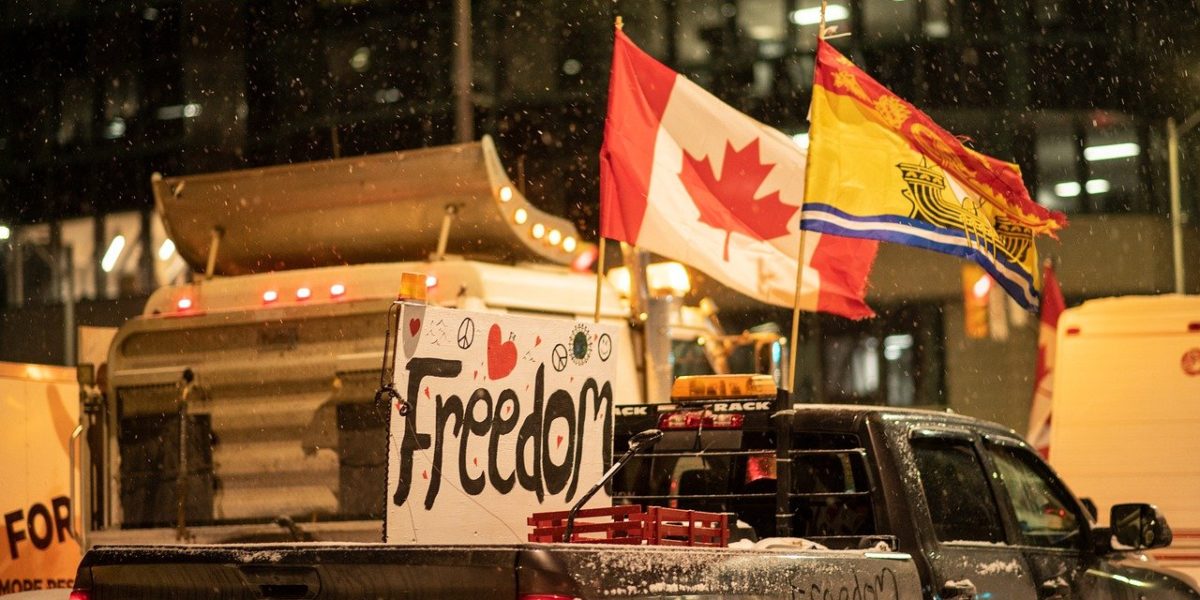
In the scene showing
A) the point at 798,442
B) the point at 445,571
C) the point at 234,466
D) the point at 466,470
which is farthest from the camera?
the point at 234,466

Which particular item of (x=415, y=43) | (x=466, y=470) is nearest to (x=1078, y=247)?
(x=415, y=43)

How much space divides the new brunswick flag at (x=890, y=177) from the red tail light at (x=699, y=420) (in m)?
1.18

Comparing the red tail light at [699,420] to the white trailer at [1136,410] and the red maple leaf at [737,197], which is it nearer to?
the red maple leaf at [737,197]

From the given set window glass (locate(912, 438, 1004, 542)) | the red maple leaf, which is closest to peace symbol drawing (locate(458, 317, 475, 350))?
→ window glass (locate(912, 438, 1004, 542))

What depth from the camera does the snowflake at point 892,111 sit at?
7.56 meters

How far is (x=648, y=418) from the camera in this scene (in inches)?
264

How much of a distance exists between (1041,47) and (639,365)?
19446mm

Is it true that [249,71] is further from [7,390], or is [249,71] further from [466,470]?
[466,470]

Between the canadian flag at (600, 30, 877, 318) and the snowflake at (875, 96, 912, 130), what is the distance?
1205 mm

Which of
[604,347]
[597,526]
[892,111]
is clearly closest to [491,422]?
[597,526]

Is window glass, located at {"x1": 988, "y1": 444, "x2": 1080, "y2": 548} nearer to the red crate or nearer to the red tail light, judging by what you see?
the red tail light

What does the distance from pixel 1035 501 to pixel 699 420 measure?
1.45 meters

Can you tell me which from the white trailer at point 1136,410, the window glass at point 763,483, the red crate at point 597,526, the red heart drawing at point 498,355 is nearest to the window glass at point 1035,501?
the window glass at point 763,483

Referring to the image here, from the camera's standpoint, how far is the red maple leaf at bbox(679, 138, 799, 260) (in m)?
8.84
